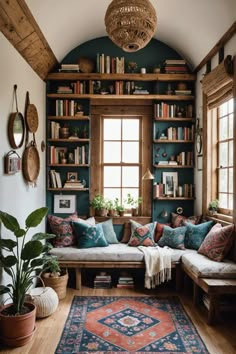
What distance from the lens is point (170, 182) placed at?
17.7ft

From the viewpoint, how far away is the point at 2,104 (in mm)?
3352

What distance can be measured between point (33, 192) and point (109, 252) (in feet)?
4.42

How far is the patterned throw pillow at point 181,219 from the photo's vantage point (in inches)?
196

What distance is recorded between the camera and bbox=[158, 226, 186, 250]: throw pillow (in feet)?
15.4

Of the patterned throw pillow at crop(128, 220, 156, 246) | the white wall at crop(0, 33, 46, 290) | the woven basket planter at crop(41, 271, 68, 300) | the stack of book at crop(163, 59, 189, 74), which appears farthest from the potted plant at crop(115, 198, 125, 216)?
the stack of book at crop(163, 59, 189, 74)

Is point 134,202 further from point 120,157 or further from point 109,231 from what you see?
point 120,157

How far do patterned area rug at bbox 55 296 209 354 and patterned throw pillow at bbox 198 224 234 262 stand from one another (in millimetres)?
761

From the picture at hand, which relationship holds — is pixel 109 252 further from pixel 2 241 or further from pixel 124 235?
pixel 2 241

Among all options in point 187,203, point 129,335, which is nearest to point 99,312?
point 129,335

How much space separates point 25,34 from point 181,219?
338 centimetres

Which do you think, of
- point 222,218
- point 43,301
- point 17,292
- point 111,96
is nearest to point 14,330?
point 17,292

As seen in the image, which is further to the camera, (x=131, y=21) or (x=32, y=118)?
(x=32, y=118)

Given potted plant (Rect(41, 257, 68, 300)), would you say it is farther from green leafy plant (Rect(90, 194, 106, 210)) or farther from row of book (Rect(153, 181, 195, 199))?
row of book (Rect(153, 181, 195, 199))

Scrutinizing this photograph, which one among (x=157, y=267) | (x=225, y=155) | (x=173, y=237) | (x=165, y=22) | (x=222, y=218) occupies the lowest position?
(x=157, y=267)
